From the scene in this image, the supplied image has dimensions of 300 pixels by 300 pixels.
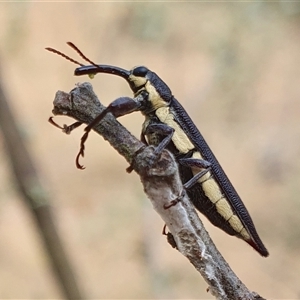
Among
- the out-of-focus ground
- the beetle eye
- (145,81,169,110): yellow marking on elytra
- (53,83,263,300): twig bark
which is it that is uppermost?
the out-of-focus ground

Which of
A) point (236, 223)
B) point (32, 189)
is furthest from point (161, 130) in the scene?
point (32, 189)

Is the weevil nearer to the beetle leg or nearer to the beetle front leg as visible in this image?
the beetle leg

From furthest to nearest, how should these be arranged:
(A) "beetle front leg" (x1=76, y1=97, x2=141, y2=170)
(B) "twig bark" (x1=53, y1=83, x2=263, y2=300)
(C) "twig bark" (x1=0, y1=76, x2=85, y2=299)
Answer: (C) "twig bark" (x1=0, y1=76, x2=85, y2=299)
(A) "beetle front leg" (x1=76, y1=97, x2=141, y2=170)
(B) "twig bark" (x1=53, y1=83, x2=263, y2=300)

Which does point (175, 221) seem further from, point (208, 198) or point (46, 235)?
point (46, 235)

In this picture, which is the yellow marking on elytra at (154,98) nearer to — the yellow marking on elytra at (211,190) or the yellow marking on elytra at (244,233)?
the yellow marking on elytra at (211,190)

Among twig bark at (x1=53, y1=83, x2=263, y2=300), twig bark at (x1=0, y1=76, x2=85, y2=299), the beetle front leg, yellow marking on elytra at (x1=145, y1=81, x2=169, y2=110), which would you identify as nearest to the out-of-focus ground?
twig bark at (x1=0, y1=76, x2=85, y2=299)
